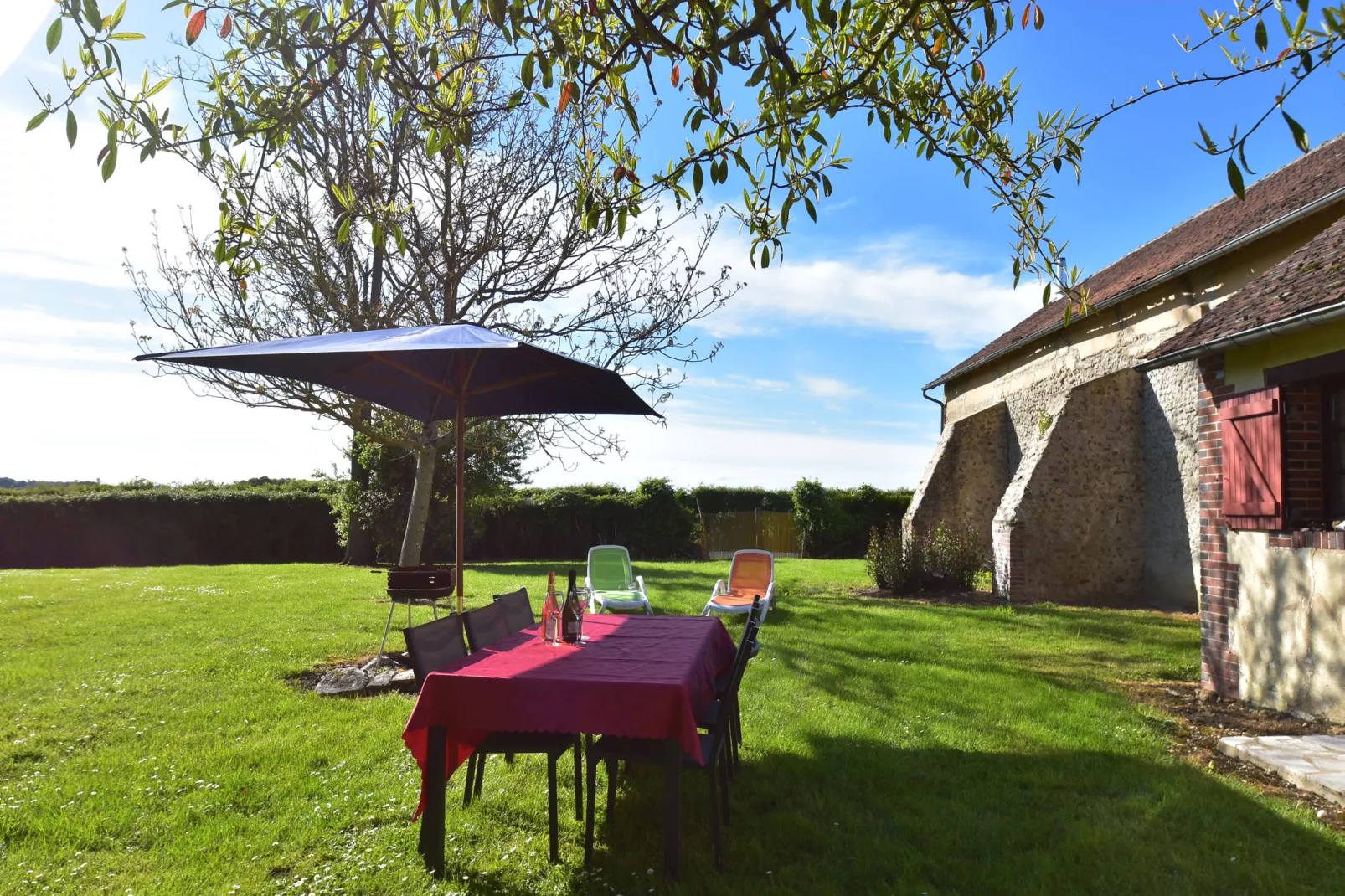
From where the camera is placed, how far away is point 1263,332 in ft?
→ 18.0

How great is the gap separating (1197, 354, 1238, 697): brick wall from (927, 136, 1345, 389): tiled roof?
3.54m

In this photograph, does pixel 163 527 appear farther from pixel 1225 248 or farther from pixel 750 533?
pixel 1225 248

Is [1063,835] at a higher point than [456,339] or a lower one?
lower

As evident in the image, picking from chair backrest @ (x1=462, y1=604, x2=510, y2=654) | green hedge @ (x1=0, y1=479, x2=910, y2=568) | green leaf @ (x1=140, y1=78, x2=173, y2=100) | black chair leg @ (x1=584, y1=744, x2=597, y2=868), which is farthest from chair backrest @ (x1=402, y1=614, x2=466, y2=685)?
green hedge @ (x1=0, y1=479, x2=910, y2=568)

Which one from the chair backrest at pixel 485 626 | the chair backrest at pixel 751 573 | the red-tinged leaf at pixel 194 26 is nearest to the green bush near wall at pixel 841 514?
the chair backrest at pixel 751 573

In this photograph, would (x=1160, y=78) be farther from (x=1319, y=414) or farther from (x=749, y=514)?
(x=749, y=514)

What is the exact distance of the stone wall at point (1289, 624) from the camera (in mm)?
5262

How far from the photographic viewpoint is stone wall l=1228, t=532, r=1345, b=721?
17.3 feet

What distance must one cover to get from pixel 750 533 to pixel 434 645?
18.9 m

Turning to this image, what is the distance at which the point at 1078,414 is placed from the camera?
11797mm

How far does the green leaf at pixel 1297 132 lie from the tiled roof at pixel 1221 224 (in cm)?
727

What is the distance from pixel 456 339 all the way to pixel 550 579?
4.63 ft

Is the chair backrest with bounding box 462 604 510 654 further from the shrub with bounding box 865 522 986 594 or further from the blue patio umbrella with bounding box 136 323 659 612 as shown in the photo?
the shrub with bounding box 865 522 986 594

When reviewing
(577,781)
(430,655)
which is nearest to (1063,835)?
(577,781)
